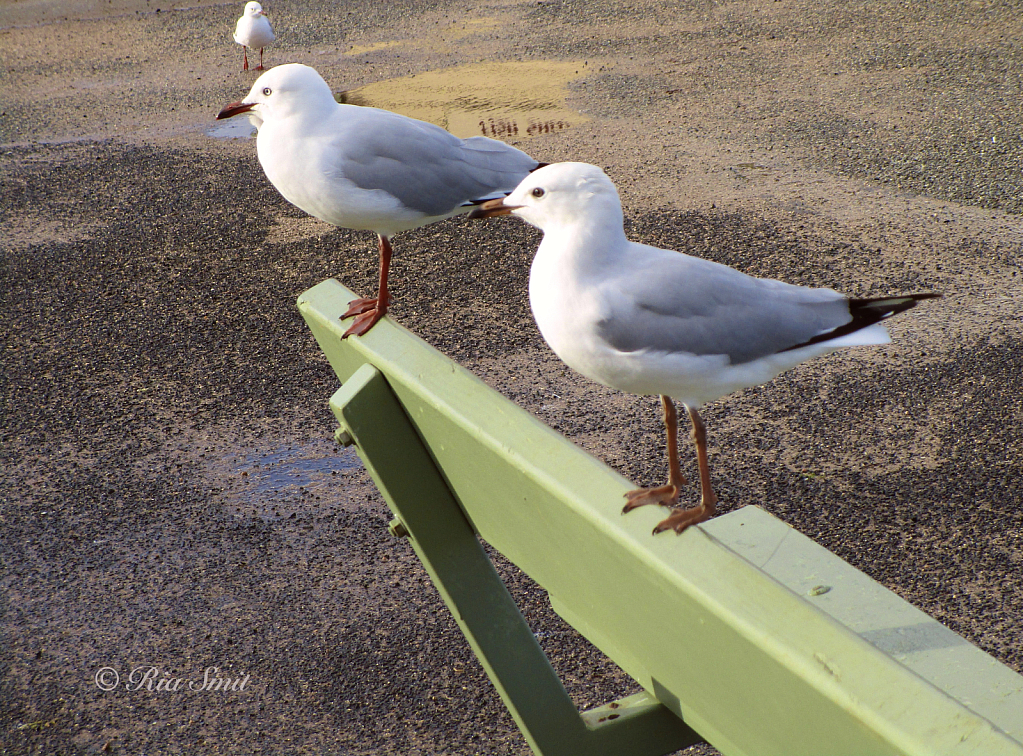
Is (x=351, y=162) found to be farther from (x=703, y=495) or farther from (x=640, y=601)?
(x=640, y=601)

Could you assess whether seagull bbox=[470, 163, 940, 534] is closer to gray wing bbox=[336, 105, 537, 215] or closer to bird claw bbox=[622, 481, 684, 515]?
bird claw bbox=[622, 481, 684, 515]

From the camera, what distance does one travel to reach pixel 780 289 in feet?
7.36

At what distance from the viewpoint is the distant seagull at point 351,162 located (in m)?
2.96

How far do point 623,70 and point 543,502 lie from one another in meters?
8.64

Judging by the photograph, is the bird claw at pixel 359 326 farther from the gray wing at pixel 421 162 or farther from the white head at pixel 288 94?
the white head at pixel 288 94

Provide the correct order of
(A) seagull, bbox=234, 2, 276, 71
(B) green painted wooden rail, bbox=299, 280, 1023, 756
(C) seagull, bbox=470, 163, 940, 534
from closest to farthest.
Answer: (B) green painted wooden rail, bbox=299, 280, 1023, 756
(C) seagull, bbox=470, 163, 940, 534
(A) seagull, bbox=234, 2, 276, 71

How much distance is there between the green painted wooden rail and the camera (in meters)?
1.12

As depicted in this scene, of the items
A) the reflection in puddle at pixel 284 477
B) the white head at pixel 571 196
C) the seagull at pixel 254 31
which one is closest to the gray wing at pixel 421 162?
the white head at pixel 571 196

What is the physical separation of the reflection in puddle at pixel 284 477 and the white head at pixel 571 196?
263 cm

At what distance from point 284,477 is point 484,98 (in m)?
5.49

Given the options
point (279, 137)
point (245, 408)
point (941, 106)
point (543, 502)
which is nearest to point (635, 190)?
point (941, 106)

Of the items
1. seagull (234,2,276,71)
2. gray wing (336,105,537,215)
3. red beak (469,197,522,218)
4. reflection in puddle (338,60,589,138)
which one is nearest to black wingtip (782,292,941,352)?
red beak (469,197,522,218)

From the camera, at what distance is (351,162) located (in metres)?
3.00

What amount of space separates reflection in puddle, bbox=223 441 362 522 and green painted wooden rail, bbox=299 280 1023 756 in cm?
211
